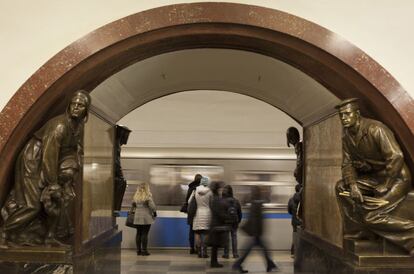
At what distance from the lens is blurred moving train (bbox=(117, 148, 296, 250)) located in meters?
10.2

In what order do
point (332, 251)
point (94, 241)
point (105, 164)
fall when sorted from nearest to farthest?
point (332, 251), point (94, 241), point (105, 164)

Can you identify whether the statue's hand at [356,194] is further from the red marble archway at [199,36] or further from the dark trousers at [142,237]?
the dark trousers at [142,237]

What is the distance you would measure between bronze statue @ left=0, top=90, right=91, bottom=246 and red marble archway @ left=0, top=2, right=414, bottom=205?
143mm

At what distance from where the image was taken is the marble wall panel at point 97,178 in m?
5.00

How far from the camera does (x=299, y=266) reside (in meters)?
6.28

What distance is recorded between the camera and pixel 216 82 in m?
6.55

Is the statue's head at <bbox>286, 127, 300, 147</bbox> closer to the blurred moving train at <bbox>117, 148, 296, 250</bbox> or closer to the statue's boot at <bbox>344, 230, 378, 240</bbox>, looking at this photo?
the statue's boot at <bbox>344, 230, 378, 240</bbox>

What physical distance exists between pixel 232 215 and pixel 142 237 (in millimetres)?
2037

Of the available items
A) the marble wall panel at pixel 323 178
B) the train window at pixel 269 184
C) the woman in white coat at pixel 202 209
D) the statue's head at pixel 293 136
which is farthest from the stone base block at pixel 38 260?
the train window at pixel 269 184

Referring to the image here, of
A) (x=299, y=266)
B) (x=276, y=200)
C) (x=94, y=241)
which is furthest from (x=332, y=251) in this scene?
(x=276, y=200)

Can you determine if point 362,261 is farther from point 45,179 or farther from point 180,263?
point 180,263

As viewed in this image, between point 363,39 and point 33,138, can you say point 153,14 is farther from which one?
point 363,39

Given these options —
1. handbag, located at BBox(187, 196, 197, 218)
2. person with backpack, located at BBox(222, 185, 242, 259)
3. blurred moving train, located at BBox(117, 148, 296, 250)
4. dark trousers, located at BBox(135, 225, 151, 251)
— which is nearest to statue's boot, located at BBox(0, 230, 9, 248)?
person with backpack, located at BBox(222, 185, 242, 259)

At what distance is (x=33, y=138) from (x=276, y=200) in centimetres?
661
